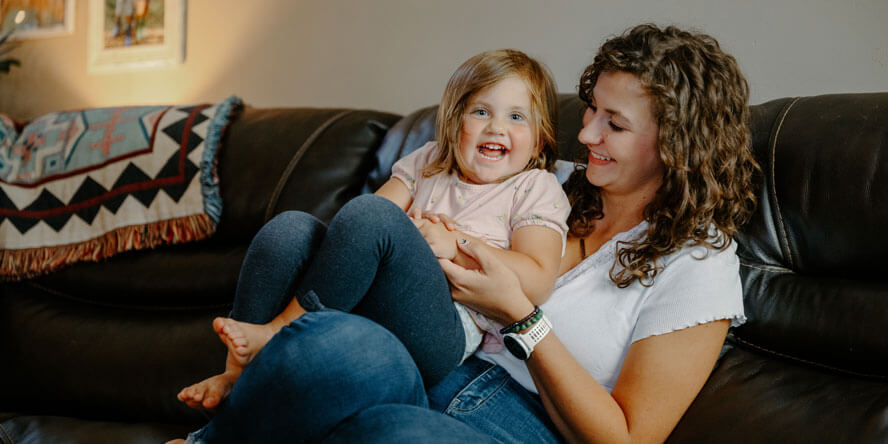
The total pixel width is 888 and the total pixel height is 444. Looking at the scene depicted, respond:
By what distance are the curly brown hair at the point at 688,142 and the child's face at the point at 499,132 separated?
7.9 inches

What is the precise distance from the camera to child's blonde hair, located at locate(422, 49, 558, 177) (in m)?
1.33

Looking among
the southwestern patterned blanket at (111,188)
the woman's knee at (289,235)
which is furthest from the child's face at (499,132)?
the southwestern patterned blanket at (111,188)

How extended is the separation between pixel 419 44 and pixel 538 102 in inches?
36.8

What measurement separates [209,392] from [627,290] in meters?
0.69

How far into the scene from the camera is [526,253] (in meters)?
1.18

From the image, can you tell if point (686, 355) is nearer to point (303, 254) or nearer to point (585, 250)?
point (585, 250)

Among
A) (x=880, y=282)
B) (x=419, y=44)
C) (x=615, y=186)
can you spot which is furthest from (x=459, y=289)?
(x=419, y=44)

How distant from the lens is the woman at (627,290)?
102cm

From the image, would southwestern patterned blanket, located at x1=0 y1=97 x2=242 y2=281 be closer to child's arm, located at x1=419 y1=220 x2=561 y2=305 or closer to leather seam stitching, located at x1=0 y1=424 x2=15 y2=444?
leather seam stitching, located at x1=0 y1=424 x2=15 y2=444

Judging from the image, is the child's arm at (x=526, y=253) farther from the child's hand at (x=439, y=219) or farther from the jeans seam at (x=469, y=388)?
the jeans seam at (x=469, y=388)

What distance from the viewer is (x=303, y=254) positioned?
42.5 inches

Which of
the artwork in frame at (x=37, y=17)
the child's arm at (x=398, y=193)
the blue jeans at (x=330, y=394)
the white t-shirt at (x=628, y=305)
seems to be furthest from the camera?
the artwork in frame at (x=37, y=17)

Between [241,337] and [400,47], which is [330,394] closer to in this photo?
[241,337]

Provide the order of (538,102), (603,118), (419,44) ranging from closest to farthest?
1. (603,118)
2. (538,102)
3. (419,44)
